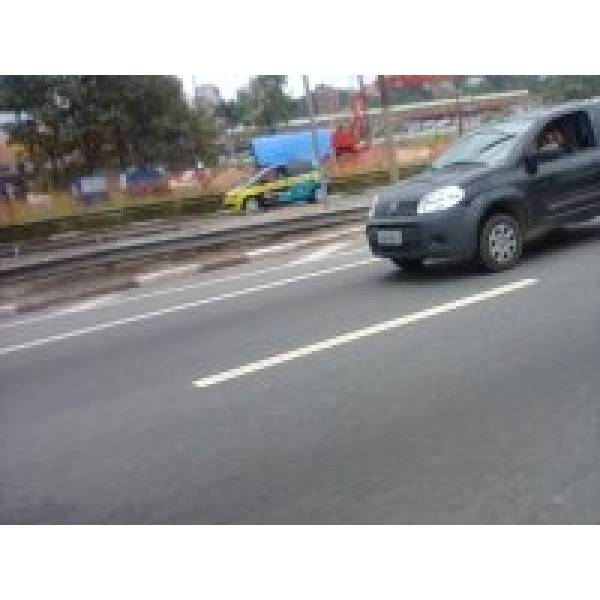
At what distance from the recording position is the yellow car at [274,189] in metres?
25.4

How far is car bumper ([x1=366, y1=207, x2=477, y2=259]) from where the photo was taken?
8.38 metres

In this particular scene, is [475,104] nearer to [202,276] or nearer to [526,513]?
[202,276]

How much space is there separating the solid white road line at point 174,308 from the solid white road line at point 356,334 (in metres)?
3.06

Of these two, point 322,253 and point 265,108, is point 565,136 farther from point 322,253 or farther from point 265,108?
point 265,108

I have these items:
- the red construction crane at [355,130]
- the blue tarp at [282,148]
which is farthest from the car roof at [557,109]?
the red construction crane at [355,130]

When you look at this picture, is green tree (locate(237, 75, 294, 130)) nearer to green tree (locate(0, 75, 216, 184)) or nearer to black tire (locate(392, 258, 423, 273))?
green tree (locate(0, 75, 216, 184))

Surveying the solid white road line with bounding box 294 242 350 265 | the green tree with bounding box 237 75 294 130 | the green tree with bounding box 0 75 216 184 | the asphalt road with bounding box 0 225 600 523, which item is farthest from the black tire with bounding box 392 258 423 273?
the green tree with bounding box 237 75 294 130

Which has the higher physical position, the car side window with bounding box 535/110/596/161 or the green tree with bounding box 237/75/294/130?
the green tree with bounding box 237/75/294/130

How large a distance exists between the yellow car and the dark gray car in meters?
16.1

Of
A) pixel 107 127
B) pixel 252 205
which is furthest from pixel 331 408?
pixel 107 127

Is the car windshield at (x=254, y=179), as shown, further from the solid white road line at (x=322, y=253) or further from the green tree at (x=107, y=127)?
the solid white road line at (x=322, y=253)

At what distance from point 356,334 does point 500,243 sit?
235 cm

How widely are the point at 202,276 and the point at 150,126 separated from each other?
64.5 ft

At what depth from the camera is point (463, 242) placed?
839cm
